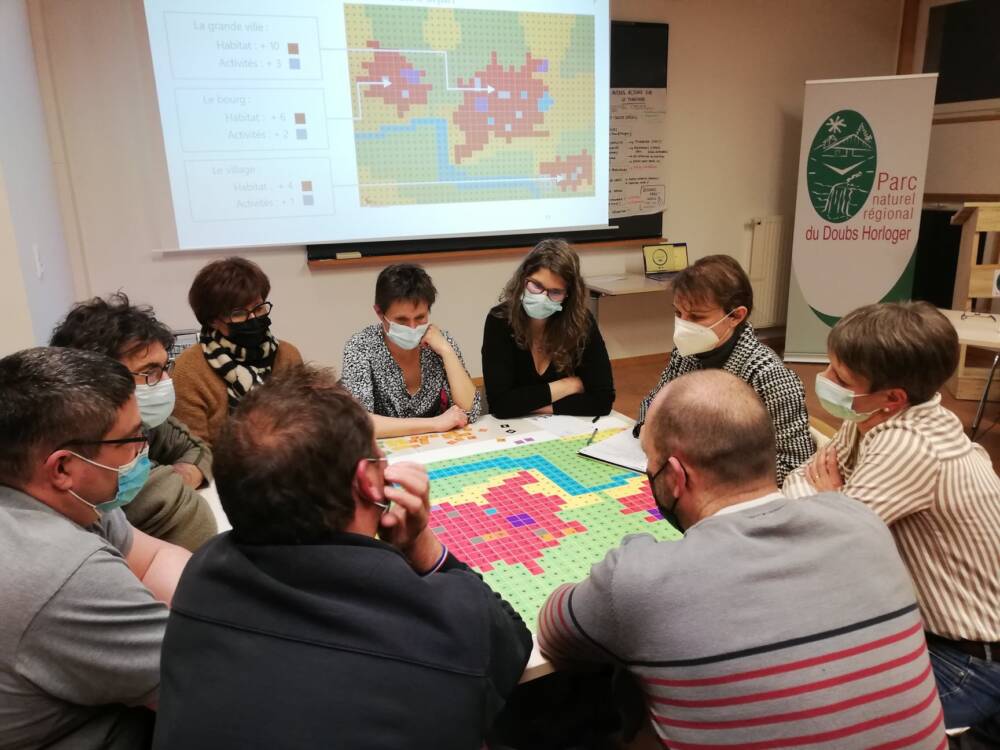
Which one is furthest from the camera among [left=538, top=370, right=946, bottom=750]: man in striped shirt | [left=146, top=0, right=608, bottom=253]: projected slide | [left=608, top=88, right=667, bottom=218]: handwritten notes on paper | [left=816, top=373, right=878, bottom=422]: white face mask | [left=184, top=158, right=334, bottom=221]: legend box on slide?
[left=608, top=88, right=667, bottom=218]: handwritten notes on paper

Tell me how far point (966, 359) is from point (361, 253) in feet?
13.8

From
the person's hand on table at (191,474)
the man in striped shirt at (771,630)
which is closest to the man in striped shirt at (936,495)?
the man in striped shirt at (771,630)

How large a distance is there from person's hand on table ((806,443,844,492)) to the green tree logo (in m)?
3.97

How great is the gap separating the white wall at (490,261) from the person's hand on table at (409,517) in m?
3.35

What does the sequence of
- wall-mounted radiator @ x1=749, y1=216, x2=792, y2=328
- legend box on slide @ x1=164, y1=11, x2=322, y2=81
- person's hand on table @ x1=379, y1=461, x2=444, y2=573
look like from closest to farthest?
1. person's hand on table @ x1=379, y1=461, x2=444, y2=573
2. legend box on slide @ x1=164, y1=11, x2=322, y2=81
3. wall-mounted radiator @ x1=749, y1=216, x2=792, y2=328

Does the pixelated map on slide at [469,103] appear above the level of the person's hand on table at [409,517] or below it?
above

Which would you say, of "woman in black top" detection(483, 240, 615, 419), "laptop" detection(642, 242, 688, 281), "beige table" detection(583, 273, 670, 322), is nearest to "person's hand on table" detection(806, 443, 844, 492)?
"woman in black top" detection(483, 240, 615, 419)

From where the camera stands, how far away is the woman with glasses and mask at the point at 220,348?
2191mm

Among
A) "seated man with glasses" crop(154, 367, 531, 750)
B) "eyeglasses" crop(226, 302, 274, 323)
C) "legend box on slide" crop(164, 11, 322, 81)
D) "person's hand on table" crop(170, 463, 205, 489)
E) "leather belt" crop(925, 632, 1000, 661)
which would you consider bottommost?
"leather belt" crop(925, 632, 1000, 661)

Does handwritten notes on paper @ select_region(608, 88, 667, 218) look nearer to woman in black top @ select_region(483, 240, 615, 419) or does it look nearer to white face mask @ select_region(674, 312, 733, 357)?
woman in black top @ select_region(483, 240, 615, 419)

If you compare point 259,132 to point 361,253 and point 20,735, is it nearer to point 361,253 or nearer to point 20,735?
point 361,253

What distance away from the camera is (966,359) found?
4840mm

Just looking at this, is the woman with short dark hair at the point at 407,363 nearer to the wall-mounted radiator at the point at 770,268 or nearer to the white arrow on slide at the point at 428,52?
the white arrow on slide at the point at 428,52

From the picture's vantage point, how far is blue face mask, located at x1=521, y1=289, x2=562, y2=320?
8.34 ft
